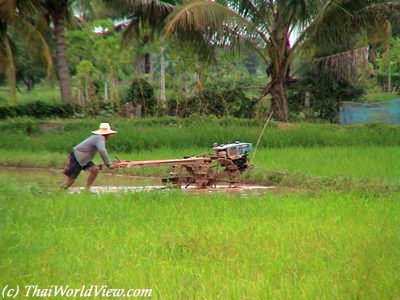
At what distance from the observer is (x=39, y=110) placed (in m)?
18.7

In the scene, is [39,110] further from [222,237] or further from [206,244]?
[206,244]

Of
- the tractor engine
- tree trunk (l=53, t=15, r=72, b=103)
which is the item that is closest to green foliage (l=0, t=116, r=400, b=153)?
tree trunk (l=53, t=15, r=72, b=103)

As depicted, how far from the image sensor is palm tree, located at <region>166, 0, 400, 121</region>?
1580 cm

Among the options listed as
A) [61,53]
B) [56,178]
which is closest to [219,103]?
[61,53]

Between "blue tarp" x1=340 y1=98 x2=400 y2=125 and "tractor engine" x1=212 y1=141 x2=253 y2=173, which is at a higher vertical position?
"tractor engine" x1=212 y1=141 x2=253 y2=173

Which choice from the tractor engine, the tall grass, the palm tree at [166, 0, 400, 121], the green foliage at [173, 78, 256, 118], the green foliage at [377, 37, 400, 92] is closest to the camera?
the tall grass

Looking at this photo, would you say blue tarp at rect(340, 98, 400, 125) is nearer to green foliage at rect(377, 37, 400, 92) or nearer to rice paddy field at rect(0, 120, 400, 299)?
green foliage at rect(377, 37, 400, 92)

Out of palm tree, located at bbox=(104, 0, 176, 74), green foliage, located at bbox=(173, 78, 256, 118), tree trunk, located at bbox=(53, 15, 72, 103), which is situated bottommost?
green foliage, located at bbox=(173, 78, 256, 118)

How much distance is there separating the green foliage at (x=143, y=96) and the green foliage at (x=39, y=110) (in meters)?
2.03

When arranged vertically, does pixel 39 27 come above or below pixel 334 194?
above

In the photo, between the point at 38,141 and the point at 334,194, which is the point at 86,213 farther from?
the point at 38,141

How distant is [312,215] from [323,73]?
511 inches

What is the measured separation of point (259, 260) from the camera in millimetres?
5648

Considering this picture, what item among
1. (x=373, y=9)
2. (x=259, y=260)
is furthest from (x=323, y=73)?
(x=259, y=260)
